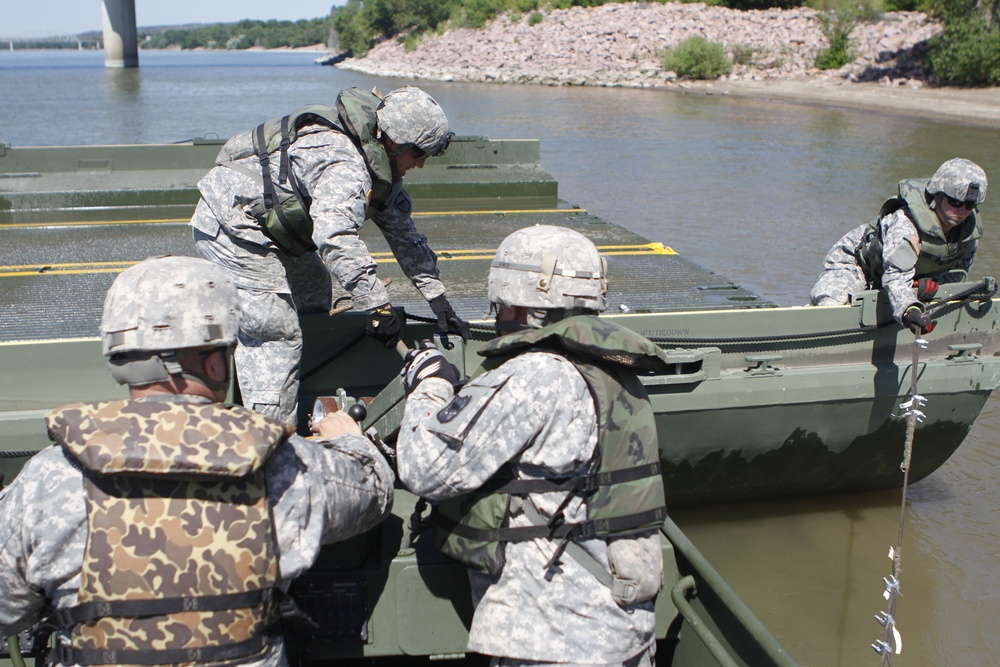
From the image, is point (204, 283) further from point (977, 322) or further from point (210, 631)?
point (977, 322)

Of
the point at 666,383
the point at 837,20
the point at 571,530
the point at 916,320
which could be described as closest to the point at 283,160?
the point at 666,383

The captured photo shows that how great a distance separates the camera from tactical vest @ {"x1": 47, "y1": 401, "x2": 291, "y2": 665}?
1.98m

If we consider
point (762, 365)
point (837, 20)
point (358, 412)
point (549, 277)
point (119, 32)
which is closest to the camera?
point (549, 277)

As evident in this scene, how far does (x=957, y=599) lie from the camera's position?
16.2ft

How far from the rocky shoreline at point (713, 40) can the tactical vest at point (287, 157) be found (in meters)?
26.6

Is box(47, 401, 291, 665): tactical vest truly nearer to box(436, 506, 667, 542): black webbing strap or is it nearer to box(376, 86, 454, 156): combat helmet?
box(436, 506, 667, 542): black webbing strap

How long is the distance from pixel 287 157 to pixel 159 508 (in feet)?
7.34

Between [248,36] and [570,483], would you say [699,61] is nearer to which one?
[570,483]

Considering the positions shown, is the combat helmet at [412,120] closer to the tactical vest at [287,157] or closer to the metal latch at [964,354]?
the tactical vest at [287,157]

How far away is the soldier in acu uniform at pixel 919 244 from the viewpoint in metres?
4.93

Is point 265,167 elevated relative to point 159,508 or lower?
elevated

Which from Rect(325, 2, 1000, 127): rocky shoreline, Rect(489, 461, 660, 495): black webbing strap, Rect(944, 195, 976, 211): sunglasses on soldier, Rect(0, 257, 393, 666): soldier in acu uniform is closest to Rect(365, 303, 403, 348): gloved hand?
Rect(489, 461, 660, 495): black webbing strap

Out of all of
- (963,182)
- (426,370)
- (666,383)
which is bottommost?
(666,383)

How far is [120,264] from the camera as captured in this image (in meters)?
7.35
